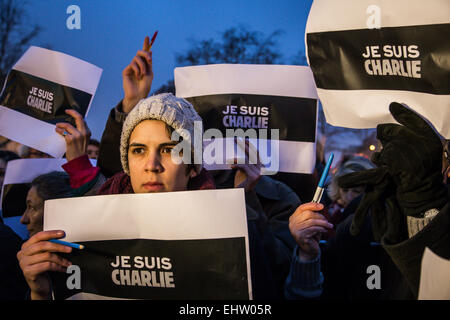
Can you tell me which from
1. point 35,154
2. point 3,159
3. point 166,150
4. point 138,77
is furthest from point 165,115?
point 3,159

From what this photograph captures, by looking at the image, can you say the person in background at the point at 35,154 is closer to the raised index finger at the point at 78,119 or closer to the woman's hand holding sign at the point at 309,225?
the raised index finger at the point at 78,119

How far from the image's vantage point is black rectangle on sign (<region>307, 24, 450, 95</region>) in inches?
76.6

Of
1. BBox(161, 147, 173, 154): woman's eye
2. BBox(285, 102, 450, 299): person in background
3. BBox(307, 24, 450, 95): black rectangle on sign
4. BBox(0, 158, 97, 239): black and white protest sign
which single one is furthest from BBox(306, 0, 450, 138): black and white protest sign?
BBox(0, 158, 97, 239): black and white protest sign

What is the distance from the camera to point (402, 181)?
152 cm

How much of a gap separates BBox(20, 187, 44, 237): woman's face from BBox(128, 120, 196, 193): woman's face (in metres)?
A: 1.06

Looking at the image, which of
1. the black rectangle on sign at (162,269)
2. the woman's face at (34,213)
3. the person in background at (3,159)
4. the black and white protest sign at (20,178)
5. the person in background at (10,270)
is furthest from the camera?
the person in background at (3,159)

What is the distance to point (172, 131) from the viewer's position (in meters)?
2.04

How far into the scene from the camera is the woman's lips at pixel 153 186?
6.32ft

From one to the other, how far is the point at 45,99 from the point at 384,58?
2140mm

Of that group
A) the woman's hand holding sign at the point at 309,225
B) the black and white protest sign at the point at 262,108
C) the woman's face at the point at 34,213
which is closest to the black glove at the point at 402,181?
the woman's hand holding sign at the point at 309,225

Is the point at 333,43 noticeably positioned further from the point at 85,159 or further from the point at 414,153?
the point at 85,159

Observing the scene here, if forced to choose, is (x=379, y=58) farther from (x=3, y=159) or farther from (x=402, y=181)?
(x=3, y=159)

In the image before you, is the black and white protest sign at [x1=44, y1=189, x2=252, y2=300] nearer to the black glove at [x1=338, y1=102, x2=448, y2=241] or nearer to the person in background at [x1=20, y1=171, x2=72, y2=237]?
the black glove at [x1=338, y1=102, x2=448, y2=241]
